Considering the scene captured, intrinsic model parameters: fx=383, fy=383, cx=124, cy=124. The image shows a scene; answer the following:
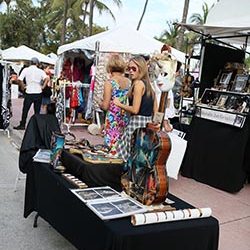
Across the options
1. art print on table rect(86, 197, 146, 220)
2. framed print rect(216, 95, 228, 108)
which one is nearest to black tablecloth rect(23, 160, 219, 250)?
art print on table rect(86, 197, 146, 220)

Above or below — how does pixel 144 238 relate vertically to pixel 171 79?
below

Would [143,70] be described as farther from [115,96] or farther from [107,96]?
[115,96]

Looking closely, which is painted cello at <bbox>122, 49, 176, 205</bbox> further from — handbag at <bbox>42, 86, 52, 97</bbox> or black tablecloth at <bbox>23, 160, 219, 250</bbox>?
handbag at <bbox>42, 86, 52, 97</bbox>

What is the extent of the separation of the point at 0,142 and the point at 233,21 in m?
4.91

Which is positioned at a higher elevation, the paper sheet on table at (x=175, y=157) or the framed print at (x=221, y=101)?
the framed print at (x=221, y=101)

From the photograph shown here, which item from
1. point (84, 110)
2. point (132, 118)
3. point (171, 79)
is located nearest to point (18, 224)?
point (132, 118)

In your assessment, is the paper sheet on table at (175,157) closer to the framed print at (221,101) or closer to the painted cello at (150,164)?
the framed print at (221,101)

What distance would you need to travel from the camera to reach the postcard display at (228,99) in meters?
5.27

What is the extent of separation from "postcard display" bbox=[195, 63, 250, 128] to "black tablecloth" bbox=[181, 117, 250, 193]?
10cm

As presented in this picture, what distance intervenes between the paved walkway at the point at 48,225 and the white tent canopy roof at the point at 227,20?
2.32m

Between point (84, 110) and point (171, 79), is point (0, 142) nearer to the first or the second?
point (84, 110)

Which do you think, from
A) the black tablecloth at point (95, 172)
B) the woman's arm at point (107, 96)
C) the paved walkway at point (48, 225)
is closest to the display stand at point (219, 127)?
the paved walkway at point (48, 225)

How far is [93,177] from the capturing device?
10.2 ft

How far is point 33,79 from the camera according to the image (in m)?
8.63
